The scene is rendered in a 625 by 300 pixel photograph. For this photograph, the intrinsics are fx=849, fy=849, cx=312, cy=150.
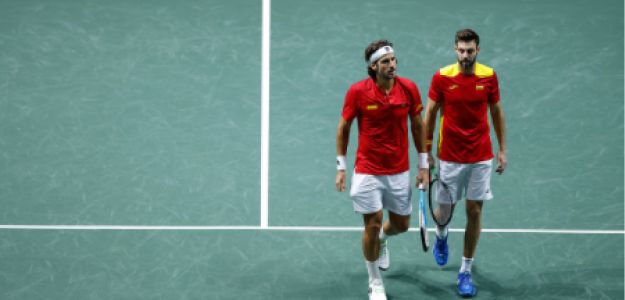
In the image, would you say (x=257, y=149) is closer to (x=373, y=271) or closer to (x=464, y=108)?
(x=373, y=271)

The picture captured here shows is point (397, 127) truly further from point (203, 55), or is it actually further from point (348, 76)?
point (203, 55)

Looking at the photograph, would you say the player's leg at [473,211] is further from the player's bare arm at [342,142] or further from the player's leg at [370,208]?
the player's bare arm at [342,142]

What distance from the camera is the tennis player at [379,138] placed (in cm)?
584

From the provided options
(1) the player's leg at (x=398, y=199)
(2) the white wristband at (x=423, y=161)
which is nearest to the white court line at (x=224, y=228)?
(1) the player's leg at (x=398, y=199)

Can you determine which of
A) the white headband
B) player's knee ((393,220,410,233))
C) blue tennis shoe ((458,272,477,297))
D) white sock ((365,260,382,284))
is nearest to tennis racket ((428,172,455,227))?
player's knee ((393,220,410,233))

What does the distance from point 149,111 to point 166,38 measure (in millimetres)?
1085

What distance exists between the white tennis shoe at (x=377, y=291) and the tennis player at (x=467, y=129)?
62 cm

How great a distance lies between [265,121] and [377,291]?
119 inches

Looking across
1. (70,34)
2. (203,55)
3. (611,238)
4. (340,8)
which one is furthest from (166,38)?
(611,238)

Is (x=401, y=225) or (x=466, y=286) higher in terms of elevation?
(x=401, y=225)

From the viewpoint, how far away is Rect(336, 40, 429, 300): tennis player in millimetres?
5844

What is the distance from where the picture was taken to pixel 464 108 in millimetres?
6191

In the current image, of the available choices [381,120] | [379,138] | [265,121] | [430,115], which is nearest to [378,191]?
[379,138]

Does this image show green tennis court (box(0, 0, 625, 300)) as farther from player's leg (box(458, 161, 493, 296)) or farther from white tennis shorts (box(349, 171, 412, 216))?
white tennis shorts (box(349, 171, 412, 216))
